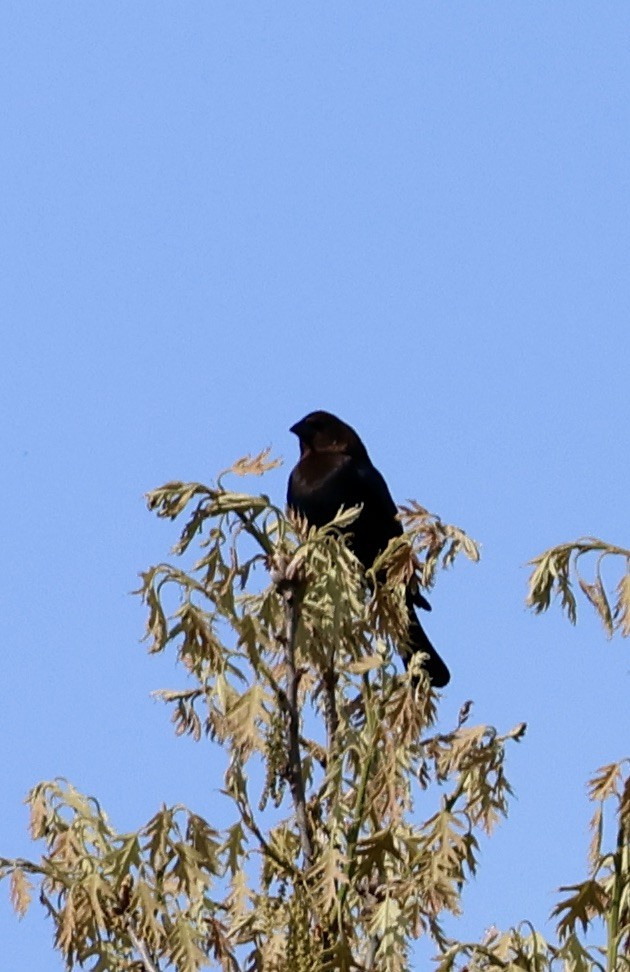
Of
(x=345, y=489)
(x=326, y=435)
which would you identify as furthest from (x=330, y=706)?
(x=326, y=435)

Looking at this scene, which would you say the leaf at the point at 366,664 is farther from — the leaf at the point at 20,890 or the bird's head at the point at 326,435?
the bird's head at the point at 326,435

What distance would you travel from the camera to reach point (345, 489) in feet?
25.3

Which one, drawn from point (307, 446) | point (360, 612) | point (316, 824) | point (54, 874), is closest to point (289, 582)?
point (360, 612)

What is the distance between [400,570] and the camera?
4863mm

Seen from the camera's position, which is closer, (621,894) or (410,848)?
(621,894)

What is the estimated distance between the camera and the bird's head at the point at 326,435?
7941 mm

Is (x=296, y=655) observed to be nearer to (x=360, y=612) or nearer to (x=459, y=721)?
(x=360, y=612)

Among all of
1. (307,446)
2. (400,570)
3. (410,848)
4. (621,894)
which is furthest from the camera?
(307,446)

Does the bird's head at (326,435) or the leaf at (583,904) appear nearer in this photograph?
the leaf at (583,904)

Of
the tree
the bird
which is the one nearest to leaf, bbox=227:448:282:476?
the tree

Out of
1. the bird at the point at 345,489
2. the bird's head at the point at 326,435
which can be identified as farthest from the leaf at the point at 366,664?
the bird's head at the point at 326,435

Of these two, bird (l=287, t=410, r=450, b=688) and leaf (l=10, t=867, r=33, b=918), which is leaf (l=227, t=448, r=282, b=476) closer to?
leaf (l=10, t=867, r=33, b=918)

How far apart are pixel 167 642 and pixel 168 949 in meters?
0.61

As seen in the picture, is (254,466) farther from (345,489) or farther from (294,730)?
(345,489)
